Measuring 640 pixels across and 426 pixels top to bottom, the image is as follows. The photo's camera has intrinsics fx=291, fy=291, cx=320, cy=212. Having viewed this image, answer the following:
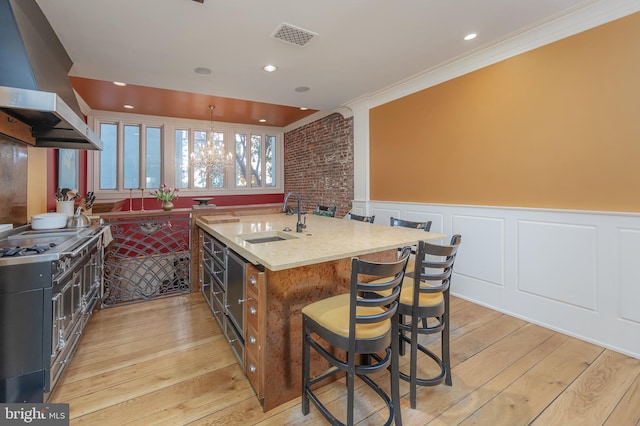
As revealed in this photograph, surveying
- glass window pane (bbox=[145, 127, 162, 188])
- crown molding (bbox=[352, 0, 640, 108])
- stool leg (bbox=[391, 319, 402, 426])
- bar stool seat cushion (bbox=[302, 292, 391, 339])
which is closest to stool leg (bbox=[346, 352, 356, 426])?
bar stool seat cushion (bbox=[302, 292, 391, 339])

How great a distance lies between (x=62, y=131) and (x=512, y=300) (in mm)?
4871

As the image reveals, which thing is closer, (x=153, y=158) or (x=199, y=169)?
(x=153, y=158)

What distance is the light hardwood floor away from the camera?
1667 millimetres

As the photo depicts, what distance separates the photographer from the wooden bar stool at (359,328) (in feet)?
4.48

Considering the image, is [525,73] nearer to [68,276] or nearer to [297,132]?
[68,276]

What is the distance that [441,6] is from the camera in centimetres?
245

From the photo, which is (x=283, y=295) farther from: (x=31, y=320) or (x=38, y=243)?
(x=38, y=243)

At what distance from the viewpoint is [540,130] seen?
280 cm

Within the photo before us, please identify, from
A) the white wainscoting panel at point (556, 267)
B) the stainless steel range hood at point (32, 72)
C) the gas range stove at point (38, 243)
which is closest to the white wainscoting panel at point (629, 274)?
the white wainscoting panel at point (556, 267)

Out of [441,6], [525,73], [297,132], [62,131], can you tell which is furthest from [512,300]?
[297,132]

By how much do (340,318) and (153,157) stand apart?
677 centimetres

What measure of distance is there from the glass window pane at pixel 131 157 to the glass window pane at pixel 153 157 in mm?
178

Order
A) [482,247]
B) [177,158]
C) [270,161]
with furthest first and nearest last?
1. [270,161]
2. [177,158]
3. [482,247]

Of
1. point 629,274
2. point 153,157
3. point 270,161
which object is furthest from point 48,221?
point 270,161
